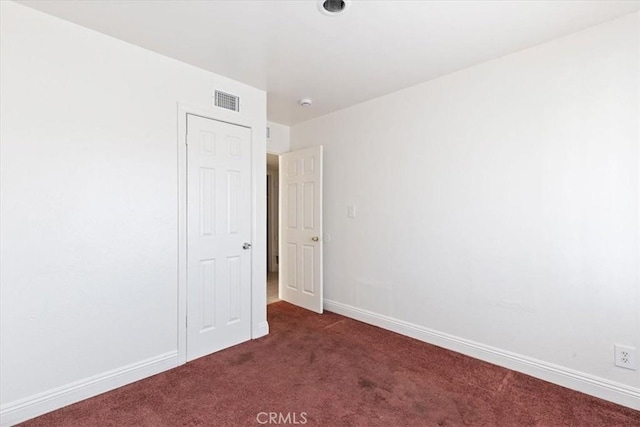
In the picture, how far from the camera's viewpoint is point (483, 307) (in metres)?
2.61

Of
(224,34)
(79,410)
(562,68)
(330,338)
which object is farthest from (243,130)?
(562,68)

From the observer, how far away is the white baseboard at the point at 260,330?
304 cm

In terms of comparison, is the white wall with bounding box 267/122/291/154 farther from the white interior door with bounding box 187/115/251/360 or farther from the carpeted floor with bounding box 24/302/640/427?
the carpeted floor with bounding box 24/302/640/427

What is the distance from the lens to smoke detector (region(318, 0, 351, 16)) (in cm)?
183

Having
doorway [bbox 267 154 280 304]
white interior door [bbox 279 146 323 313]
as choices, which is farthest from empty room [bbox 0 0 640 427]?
doorway [bbox 267 154 280 304]

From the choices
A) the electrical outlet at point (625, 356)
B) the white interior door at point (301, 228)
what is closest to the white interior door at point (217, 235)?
the white interior door at point (301, 228)

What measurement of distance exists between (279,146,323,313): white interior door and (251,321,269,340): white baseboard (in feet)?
2.73

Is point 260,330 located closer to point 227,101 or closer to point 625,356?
point 227,101

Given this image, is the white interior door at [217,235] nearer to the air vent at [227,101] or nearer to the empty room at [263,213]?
the empty room at [263,213]

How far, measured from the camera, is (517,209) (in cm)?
243

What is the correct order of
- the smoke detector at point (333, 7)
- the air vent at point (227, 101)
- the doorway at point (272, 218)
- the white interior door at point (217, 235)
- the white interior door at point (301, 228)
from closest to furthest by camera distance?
the smoke detector at point (333, 7), the white interior door at point (217, 235), the air vent at point (227, 101), the white interior door at point (301, 228), the doorway at point (272, 218)

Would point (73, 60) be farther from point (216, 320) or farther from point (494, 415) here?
point (494, 415)
